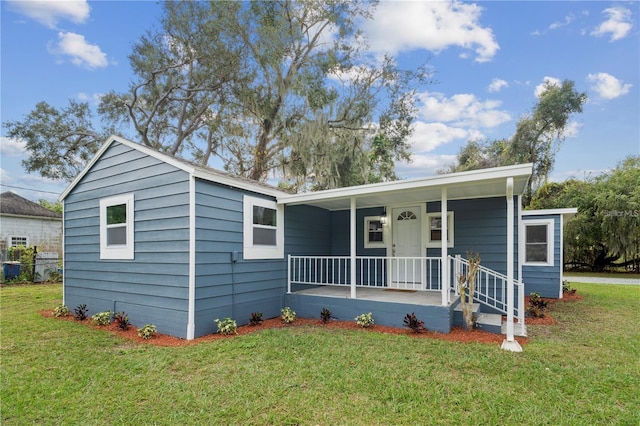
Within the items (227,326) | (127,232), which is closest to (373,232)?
(227,326)

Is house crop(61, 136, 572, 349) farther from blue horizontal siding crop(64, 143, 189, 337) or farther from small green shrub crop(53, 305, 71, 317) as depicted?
small green shrub crop(53, 305, 71, 317)

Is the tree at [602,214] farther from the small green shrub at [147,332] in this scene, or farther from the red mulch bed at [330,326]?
the small green shrub at [147,332]

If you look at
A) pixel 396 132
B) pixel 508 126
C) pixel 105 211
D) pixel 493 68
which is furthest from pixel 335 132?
pixel 508 126

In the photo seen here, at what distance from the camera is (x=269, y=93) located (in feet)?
44.4

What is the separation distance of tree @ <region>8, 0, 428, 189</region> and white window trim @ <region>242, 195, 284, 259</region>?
6.87 meters

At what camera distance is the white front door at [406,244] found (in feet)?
24.6

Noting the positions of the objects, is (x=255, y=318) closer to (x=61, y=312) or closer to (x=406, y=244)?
(x=406, y=244)

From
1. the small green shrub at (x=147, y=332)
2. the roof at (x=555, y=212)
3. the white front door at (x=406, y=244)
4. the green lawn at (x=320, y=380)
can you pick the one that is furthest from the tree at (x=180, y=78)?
the roof at (x=555, y=212)

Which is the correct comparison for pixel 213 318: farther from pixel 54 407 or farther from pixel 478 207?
pixel 478 207

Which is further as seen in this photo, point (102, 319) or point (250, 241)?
point (250, 241)

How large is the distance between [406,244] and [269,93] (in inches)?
361

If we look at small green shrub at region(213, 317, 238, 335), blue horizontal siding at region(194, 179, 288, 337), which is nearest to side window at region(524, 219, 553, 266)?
blue horizontal siding at region(194, 179, 288, 337)

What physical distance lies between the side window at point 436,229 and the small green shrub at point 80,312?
24.2 feet

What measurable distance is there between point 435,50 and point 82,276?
14.9 m
